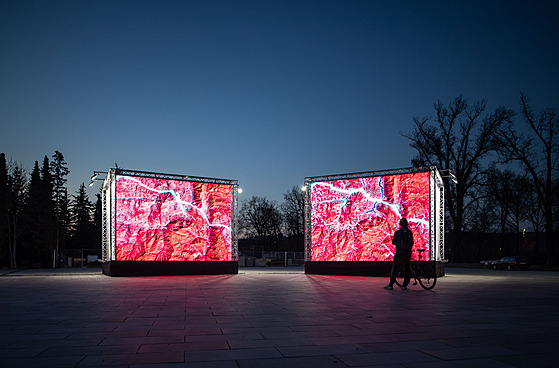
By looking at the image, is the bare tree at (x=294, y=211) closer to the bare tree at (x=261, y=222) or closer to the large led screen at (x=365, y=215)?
the bare tree at (x=261, y=222)

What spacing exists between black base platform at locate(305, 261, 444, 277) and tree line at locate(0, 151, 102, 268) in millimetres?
26217

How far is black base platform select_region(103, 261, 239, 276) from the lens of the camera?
63.8 ft

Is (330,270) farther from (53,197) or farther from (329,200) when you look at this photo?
(53,197)

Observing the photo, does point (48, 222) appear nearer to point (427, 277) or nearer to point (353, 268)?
point (353, 268)

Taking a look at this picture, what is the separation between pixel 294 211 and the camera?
61.3m

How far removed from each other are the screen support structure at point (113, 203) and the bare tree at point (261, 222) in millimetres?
44332

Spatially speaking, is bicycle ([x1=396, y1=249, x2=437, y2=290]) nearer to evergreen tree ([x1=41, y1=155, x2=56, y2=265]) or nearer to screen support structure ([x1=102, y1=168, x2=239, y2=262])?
screen support structure ([x1=102, y1=168, x2=239, y2=262])

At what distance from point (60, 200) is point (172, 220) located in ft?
137

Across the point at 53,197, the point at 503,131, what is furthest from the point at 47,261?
the point at 503,131

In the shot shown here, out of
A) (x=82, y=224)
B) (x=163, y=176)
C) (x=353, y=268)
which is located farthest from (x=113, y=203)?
(x=82, y=224)

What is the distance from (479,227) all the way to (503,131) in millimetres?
23354

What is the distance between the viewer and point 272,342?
193 inches

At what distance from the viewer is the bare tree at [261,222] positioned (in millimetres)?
67000

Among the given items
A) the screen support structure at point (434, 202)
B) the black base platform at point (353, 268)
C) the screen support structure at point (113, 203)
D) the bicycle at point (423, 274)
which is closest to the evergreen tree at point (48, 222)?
the screen support structure at point (113, 203)
